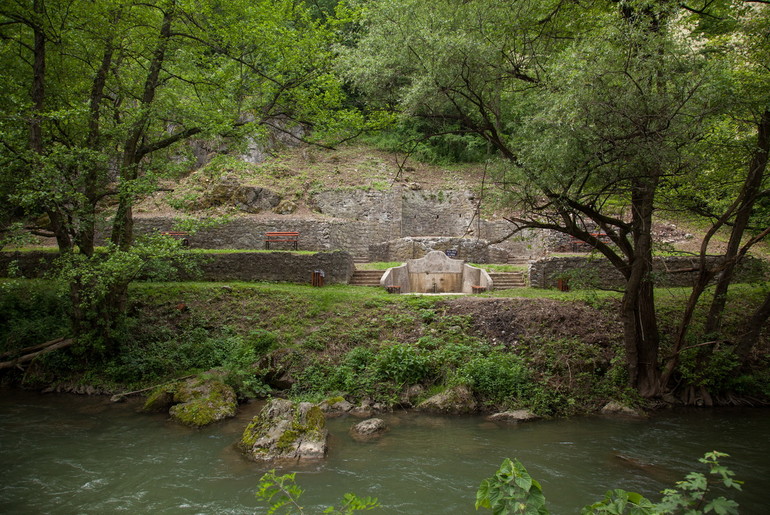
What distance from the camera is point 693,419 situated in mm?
8461

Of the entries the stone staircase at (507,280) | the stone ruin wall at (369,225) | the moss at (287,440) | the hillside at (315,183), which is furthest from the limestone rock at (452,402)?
the stone ruin wall at (369,225)

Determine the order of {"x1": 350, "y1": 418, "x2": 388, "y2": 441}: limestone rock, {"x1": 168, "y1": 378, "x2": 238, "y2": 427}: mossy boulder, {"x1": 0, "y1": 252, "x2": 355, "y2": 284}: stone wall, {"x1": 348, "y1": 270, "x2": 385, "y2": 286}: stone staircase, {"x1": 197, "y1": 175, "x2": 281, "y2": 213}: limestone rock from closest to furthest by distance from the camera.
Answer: {"x1": 350, "y1": 418, "x2": 388, "y2": 441}: limestone rock → {"x1": 168, "y1": 378, "x2": 238, "y2": 427}: mossy boulder → {"x1": 0, "y1": 252, "x2": 355, "y2": 284}: stone wall → {"x1": 348, "y1": 270, "x2": 385, "y2": 286}: stone staircase → {"x1": 197, "y1": 175, "x2": 281, "y2": 213}: limestone rock

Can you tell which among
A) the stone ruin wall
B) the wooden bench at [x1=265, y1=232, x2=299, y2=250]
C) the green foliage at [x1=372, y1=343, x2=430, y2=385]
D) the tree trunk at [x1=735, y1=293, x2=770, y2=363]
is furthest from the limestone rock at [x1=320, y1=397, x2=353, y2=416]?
the wooden bench at [x1=265, y1=232, x2=299, y2=250]

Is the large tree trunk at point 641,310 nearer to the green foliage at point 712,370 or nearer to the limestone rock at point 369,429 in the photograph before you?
the green foliage at point 712,370

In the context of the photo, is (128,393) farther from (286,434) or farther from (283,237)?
(283,237)

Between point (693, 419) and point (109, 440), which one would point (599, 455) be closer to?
point (693, 419)

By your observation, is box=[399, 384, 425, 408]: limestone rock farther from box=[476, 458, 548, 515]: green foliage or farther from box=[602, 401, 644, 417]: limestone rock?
box=[476, 458, 548, 515]: green foliage

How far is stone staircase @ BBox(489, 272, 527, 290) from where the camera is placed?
15375mm

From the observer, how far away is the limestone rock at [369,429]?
767 cm

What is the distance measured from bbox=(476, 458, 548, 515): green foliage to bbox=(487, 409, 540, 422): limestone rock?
6.16 meters

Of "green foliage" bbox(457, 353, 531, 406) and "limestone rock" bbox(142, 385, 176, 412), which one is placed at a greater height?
"green foliage" bbox(457, 353, 531, 406)

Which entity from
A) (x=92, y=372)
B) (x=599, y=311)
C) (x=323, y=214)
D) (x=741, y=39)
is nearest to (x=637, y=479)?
(x=599, y=311)

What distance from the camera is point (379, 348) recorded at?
10797 millimetres

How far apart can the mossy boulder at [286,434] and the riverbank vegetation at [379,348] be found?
1.95 meters
